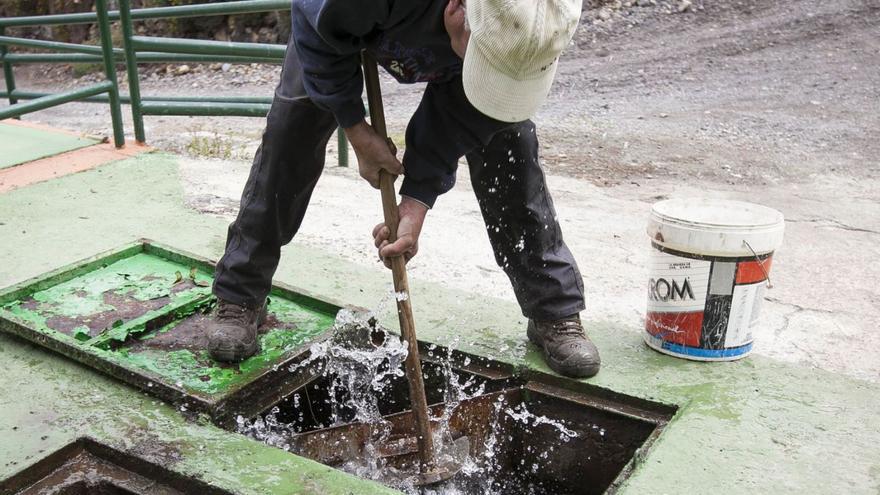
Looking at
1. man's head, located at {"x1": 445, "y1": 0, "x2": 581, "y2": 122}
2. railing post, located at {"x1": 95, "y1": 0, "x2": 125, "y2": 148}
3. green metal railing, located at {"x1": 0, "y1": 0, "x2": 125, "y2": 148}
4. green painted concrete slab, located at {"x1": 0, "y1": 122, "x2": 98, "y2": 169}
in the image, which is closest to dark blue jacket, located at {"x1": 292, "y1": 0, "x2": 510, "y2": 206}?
man's head, located at {"x1": 445, "y1": 0, "x2": 581, "y2": 122}

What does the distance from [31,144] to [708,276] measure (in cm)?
377

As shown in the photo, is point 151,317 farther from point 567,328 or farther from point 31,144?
point 31,144

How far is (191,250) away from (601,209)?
208 centimetres

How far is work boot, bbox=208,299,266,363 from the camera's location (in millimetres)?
2484

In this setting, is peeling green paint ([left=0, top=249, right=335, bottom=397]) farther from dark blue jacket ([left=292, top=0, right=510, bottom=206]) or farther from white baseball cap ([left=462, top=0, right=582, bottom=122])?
white baseball cap ([left=462, top=0, right=582, bottom=122])

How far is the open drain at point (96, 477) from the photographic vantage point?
1.98 metres

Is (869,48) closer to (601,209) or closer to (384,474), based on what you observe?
(601,209)

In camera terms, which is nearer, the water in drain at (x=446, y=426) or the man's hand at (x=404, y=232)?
the man's hand at (x=404, y=232)

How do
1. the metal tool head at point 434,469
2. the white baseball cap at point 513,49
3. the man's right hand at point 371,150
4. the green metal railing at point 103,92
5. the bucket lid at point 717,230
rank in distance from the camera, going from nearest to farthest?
the white baseball cap at point 513,49 < the man's right hand at point 371,150 < the metal tool head at point 434,469 < the bucket lid at point 717,230 < the green metal railing at point 103,92

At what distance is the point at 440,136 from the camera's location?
2.22 meters

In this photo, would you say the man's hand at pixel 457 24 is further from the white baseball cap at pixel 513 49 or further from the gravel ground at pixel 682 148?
the gravel ground at pixel 682 148

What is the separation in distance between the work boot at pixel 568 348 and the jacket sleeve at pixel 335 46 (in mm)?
927

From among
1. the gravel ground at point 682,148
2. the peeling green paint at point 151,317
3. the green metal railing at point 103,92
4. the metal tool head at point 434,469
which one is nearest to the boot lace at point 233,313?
the peeling green paint at point 151,317

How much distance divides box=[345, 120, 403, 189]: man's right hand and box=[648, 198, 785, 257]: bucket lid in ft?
2.85
